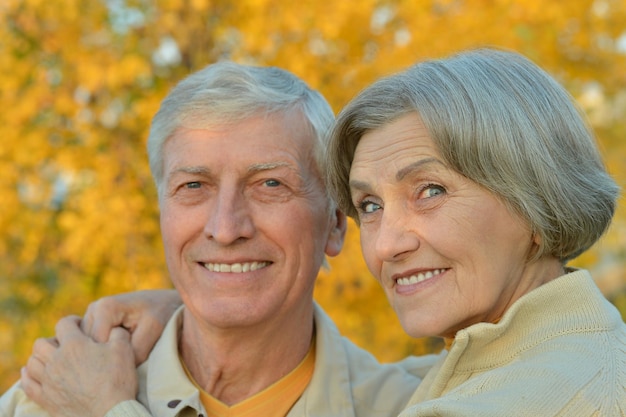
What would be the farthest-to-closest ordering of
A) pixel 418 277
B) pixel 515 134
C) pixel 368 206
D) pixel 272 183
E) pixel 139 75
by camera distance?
pixel 139 75, pixel 272 183, pixel 368 206, pixel 418 277, pixel 515 134

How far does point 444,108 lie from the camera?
2.12 meters

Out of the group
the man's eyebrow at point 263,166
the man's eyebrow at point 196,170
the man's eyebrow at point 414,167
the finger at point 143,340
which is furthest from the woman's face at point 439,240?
the finger at point 143,340

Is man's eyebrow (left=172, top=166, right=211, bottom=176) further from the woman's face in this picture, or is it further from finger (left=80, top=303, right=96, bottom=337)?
the woman's face

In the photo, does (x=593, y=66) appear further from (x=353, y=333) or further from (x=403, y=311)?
(x=403, y=311)

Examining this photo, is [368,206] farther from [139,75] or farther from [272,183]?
[139,75]

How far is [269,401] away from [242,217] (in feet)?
2.07

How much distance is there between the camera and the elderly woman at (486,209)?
202 centimetres

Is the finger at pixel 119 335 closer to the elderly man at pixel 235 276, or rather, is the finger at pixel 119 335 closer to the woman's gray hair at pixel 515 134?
the elderly man at pixel 235 276

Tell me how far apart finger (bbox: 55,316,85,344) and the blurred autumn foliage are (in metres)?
1.99

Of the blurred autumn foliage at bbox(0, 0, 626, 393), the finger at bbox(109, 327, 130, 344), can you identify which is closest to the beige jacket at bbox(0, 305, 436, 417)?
the finger at bbox(109, 327, 130, 344)

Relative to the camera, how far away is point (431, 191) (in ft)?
7.11

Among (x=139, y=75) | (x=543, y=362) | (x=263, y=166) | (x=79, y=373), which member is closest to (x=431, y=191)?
(x=543, y=362)

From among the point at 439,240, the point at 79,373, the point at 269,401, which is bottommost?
the point at 269,401

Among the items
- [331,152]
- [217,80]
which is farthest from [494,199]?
[217,80]
